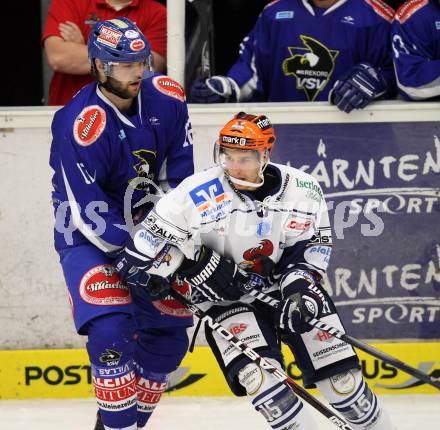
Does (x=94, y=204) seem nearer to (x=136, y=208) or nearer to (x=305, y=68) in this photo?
(x=136, y=208)

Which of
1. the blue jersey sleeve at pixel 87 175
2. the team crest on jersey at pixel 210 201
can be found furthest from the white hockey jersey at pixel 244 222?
the blue jersey sleeve at pixel 87 175

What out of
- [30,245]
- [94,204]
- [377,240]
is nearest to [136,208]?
[94,204]

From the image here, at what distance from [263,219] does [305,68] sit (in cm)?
132

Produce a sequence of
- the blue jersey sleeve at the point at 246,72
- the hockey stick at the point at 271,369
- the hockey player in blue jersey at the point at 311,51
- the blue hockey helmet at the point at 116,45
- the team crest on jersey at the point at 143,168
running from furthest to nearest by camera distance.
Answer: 1. the blue jersey sleeve at the point at 246,72
2. the hockey player in blue jersey at the point at 311,51
3. the team crest on jersey at the point at 143,168
4. the blue hockey helmet at the point at 116,45
5. the hockey stick at the point at 271,369

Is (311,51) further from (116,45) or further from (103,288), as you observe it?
(103,288)

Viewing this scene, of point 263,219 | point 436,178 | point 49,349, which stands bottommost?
point 49,349

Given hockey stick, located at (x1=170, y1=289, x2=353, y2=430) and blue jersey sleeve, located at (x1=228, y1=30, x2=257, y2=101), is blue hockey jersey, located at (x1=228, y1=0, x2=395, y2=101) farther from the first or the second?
hockey stick, located at (x1=170, y1=289, x2=353, y2=430)

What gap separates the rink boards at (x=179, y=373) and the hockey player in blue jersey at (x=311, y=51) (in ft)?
3.56

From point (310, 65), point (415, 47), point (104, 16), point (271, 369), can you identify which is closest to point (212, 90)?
point (310, 65)

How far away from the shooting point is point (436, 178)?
4953 millimetres

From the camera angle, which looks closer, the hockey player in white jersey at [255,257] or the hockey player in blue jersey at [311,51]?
the hockey player in white jersey at [255,257]

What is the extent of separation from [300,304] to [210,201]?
0.45 m

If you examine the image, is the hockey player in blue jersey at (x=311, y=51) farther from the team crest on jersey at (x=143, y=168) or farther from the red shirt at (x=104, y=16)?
the team crest on jersey at (x=143, y=168)

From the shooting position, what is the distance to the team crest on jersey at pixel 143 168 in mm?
4148
